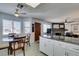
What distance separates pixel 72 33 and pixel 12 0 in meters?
1.36

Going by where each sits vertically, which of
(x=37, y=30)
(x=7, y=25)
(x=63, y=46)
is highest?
(x=7, y=25)

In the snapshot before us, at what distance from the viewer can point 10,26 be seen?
6.20 feet

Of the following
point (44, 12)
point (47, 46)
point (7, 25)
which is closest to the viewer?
point (7, 25)

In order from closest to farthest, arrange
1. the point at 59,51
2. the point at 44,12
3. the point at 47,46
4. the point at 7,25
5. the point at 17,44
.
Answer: the point at 7,25, the point at 44,12, the point at 59,51, the point at 17,44, the point at 47,46

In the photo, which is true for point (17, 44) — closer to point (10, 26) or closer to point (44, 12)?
point (10, 26)

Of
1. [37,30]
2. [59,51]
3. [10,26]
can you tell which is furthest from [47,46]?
[10,26]

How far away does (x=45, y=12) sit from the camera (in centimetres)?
200

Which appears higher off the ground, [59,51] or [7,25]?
[7,25]

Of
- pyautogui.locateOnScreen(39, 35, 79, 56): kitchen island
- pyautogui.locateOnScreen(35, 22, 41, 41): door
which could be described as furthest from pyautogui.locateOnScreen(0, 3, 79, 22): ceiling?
pyautogui.locateOnScreen(39, 35, 79, 56): kitchen island

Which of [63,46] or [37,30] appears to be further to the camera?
[63,46]

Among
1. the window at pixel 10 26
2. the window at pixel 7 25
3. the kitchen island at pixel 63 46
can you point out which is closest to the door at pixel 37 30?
the kitchen island at pixel 63 46

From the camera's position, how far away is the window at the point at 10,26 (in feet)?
6.18

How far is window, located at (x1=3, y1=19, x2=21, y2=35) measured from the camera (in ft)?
6.18

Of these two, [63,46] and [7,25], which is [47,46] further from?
[7,25]
